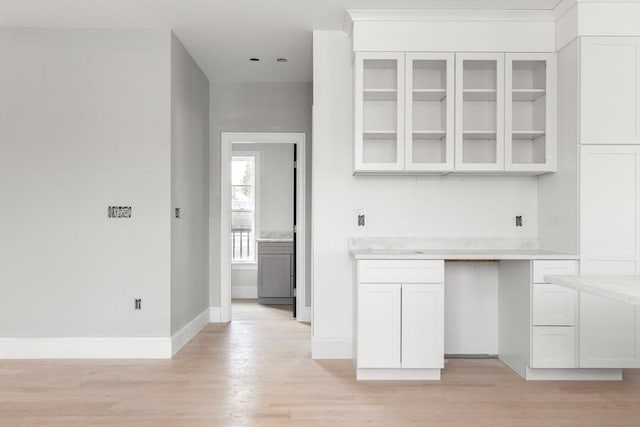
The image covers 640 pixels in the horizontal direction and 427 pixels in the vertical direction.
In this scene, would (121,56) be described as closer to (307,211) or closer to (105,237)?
(105,237)

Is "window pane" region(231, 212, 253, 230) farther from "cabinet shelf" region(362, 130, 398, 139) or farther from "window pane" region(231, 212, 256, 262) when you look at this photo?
"cabinet shelf" region(362, 130, 398, 139)

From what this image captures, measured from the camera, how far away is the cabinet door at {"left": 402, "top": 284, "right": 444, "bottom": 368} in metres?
3.64

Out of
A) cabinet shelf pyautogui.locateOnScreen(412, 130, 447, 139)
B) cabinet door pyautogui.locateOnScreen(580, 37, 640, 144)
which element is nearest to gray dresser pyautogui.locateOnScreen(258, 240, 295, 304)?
cabinet shelf pyautogui.locateOnScreen(412, 130, 447, 139)

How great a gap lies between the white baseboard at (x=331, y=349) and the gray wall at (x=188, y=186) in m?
1.20

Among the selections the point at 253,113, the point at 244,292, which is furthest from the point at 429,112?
the point at 244,292

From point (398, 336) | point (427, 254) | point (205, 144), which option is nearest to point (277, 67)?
point (205, 144)

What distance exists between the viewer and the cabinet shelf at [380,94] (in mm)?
3988

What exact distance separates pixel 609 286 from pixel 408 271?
5.33ft

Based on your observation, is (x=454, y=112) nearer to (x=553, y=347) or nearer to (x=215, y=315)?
(x=553, y=347)

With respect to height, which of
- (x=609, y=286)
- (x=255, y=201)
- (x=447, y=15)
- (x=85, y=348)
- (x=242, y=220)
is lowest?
(x=85, y=348)

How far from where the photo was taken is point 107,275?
14.1ft

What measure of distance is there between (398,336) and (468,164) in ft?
4.52

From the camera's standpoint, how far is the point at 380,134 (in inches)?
160

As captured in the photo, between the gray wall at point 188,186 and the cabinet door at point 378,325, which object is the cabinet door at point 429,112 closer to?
the cabinet door at point 378,325
